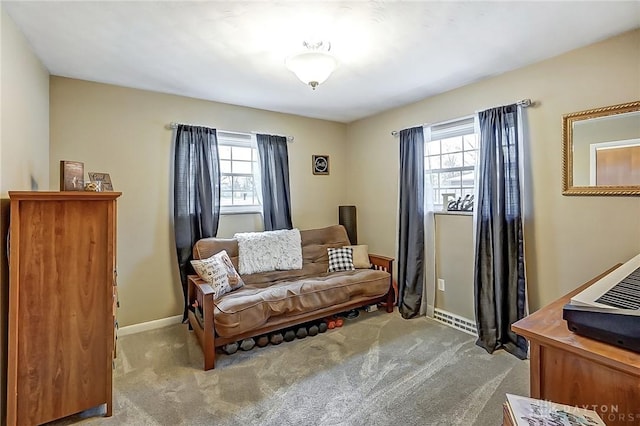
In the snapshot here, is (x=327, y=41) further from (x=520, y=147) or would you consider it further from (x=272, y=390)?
(x=272, y=390)

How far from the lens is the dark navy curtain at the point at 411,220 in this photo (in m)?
3.33

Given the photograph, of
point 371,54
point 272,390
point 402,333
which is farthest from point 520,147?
point 272,390

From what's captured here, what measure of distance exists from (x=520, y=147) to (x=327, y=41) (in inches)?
68.5

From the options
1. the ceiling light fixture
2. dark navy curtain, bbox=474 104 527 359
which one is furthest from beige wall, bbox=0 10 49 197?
dark navy curtain, bbox=474 104 527 359

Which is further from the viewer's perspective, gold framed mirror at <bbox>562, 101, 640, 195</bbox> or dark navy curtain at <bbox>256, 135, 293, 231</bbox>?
dark navy curtain at <bbox>256, 135, 293, 231</bbox>

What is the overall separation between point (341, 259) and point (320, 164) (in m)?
1.33

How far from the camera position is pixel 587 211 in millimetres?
2225

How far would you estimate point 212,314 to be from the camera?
2363mm

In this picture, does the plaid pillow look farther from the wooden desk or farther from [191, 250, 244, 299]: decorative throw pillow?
the wooden desk

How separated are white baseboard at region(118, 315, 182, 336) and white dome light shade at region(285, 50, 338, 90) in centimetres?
268

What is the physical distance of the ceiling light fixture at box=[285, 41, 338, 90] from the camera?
6.41 feet

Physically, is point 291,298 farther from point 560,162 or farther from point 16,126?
point 560,162

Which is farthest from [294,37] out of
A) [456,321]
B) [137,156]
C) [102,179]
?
[456,321]

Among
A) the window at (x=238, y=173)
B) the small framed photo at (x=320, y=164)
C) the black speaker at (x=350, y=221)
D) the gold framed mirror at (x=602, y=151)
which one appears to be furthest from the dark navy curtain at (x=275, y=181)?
the gold framed mirror at (x=602, y=151)
